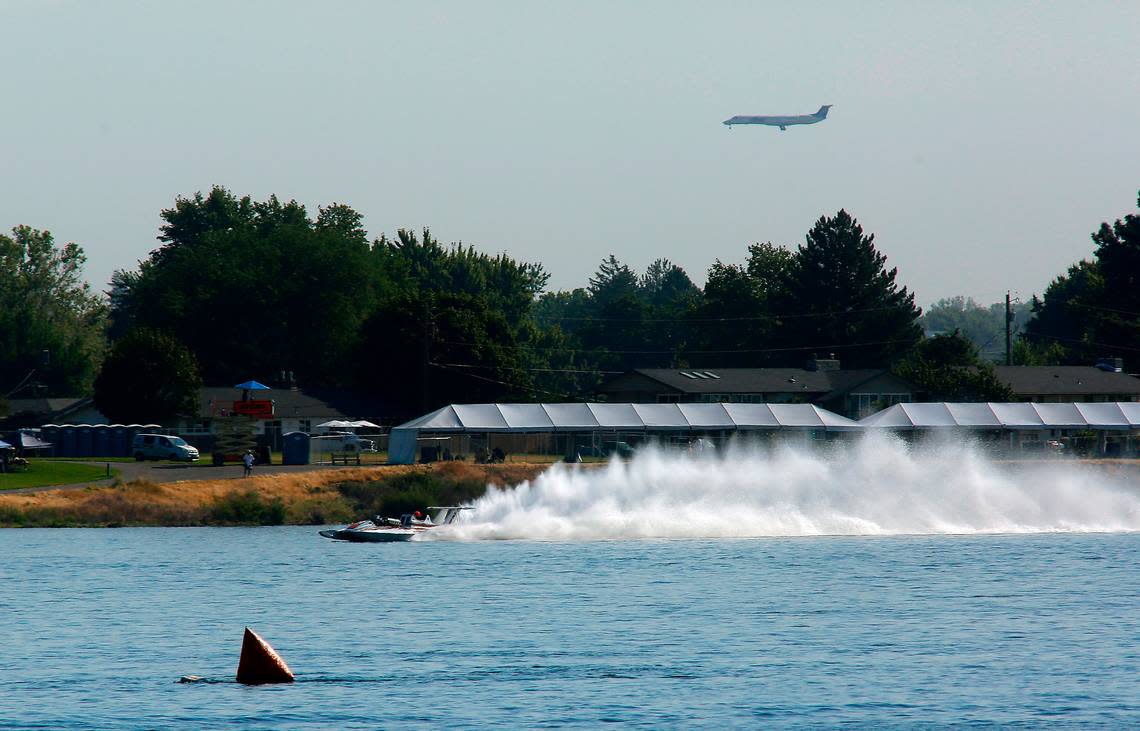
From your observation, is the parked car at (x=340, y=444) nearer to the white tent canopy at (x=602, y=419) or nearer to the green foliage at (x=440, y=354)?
the white tent canopy at (x=602, y=419)

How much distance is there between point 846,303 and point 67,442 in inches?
2870

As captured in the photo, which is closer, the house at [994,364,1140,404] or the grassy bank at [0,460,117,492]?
the grassy bank at [0,460,117,492]

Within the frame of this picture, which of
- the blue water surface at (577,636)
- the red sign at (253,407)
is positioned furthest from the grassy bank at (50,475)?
the blue water surface at (577,636)

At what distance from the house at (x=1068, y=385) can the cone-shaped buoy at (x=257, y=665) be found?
315 ft

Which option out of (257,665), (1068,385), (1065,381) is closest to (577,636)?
(257,665)

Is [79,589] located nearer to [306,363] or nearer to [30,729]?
[30,729]

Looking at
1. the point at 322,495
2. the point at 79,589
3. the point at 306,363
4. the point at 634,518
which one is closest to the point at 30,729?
the point at 79,589

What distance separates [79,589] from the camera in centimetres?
4650

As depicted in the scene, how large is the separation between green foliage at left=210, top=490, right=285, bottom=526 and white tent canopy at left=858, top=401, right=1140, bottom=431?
37793mm

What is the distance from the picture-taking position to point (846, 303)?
476 ft

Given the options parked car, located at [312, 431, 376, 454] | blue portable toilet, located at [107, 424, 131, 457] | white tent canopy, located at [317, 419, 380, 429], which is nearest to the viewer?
parked car, located at [312, 431, 376, 454]

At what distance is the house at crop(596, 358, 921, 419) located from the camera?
395 feet

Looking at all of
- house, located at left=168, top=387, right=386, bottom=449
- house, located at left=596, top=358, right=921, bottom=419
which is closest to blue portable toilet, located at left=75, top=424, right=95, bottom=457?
house, located at left=168, top=387, right=386, bottom=449

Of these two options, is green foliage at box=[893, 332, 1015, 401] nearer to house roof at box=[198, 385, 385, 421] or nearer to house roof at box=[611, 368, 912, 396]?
house roof at box=[611, 368, 912, 396]
